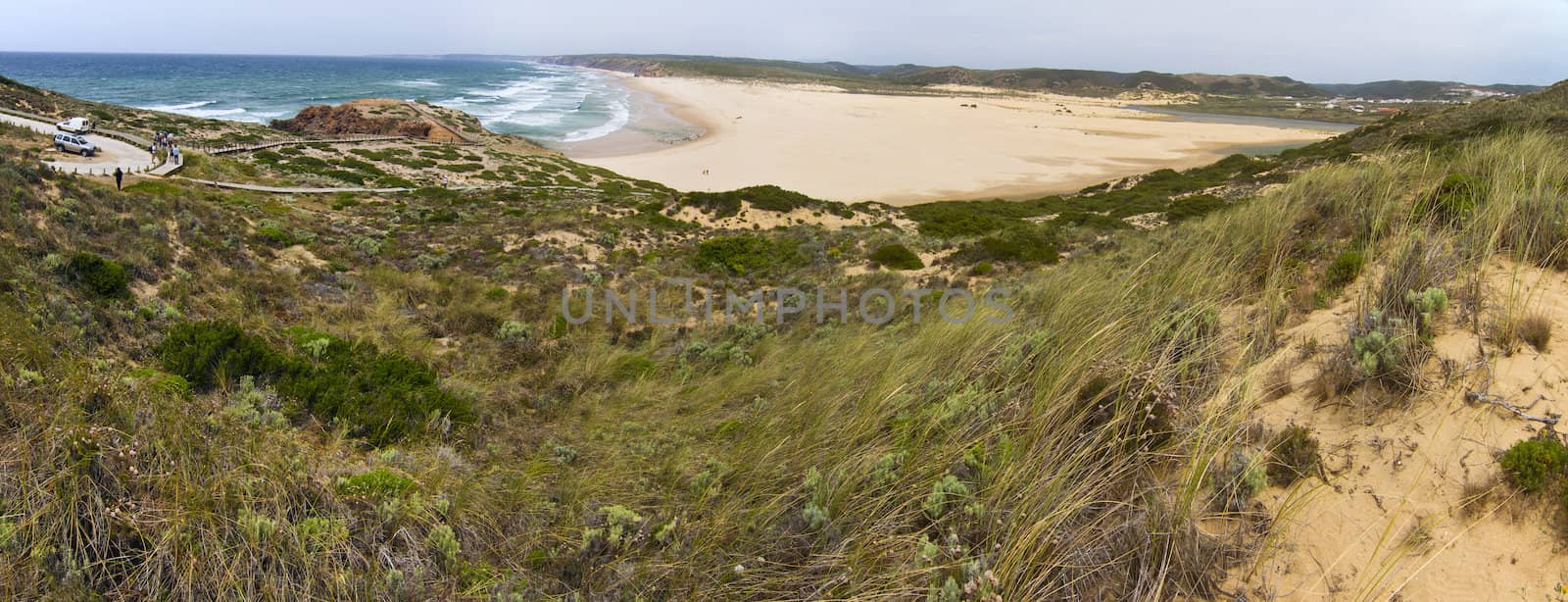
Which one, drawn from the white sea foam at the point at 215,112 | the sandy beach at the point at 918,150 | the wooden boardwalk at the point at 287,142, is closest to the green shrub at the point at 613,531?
the sandy beach at the point at 918,150

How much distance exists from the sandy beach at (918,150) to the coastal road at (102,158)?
860 inches

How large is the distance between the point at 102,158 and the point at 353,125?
23.9 metres

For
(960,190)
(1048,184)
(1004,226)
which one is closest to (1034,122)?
(1048,184)

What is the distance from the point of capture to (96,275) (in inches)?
250

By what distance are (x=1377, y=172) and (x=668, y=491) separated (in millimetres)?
7118

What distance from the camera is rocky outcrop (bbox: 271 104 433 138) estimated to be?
44697 mm

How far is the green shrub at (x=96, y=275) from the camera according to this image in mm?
6176

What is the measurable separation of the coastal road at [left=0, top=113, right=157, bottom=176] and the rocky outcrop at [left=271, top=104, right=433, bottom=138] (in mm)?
15488

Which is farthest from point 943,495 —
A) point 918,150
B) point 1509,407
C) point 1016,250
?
point 918,150

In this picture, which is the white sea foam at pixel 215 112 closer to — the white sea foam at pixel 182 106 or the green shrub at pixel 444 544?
the white sea foam at pixel 182 106

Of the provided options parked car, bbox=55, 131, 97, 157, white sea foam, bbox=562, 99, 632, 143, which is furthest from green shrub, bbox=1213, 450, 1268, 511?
white sea foam, bbox=562, 99, 632, 143

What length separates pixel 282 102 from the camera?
71.3 metres

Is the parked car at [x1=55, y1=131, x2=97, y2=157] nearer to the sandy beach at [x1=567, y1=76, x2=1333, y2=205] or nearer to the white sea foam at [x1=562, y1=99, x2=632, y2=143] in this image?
the sandy beach at [x1=567, y1=76, x2=1333, y2=205]

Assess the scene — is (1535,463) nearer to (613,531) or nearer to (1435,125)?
(613,531)
